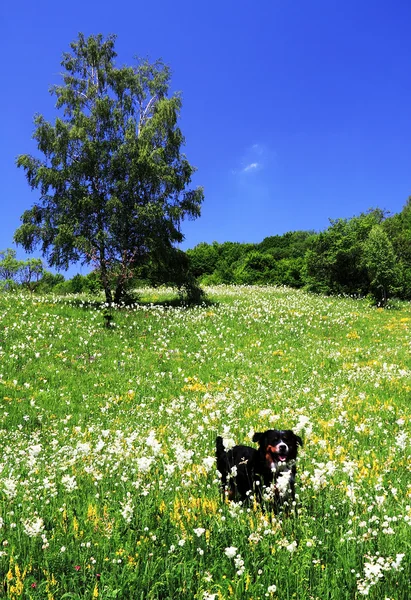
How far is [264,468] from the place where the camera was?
14.9 feet

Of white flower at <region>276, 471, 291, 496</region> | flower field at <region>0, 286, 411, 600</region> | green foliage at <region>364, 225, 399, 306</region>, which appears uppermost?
green foliage at <region>364, 225, 399, 306</region>

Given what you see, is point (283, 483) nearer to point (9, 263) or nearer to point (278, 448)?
point (278, 448)

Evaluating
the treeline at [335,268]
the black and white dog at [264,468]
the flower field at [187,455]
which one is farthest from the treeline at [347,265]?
the black and white dog at [264,468]

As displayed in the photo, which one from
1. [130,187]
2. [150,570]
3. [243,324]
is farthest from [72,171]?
[150,570]

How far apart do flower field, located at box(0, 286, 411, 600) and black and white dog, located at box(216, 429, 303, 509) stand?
0.66 feet

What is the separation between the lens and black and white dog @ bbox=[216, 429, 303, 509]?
423 cm

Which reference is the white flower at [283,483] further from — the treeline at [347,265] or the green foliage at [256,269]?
the green foliage at [256,269]

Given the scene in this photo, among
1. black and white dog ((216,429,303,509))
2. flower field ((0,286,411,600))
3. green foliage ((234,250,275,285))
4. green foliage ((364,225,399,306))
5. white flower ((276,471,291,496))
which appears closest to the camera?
flower field ((0,286,411,600))

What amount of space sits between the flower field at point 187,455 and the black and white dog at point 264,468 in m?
0.20

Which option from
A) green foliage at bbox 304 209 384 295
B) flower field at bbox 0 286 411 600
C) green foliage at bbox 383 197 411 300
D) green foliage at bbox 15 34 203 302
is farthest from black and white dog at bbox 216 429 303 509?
green foliage at bbox 304 209 384 295

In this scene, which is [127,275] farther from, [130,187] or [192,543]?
[192,543]

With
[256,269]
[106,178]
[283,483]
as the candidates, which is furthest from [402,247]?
[283,483]

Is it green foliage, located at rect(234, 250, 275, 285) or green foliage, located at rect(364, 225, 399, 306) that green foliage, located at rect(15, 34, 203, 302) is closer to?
green foliage, located at rect(364, 225, 399, 306)

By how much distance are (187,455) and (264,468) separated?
3.02 ft
